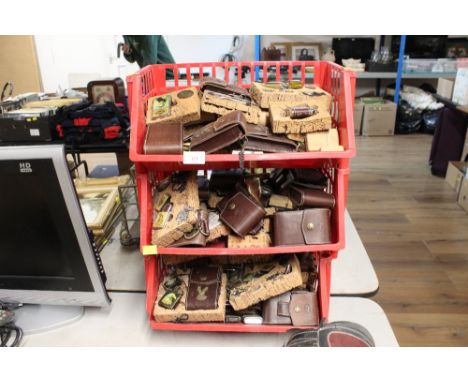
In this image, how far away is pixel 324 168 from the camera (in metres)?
1.13

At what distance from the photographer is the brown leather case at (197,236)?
940 millimetres

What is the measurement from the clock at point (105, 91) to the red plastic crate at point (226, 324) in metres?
1.96

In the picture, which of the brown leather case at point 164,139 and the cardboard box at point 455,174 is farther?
the cardboard box at point 455,174

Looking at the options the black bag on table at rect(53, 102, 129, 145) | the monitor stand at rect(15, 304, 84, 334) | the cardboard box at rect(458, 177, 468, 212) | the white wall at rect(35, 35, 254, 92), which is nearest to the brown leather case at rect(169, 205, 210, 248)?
the monitor stand at rect(15, 304, 84, 334)

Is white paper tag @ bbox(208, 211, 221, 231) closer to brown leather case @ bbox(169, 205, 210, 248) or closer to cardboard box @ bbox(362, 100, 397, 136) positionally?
brown leather case @ bbox(169, 205, 210, 248)

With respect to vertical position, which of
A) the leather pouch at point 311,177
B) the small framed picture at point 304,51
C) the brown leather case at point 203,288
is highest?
the small framed picture at point 304,51

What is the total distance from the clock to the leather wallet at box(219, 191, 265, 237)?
6.42 feet

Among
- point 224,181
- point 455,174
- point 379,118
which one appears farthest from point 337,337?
point 379,118

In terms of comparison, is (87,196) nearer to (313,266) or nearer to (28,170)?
(28,170)

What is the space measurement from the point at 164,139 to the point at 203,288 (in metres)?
0.40

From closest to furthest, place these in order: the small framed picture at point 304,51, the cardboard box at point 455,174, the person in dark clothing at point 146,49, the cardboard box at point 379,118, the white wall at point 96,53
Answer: the person in dark clothing at point 146,49, the cardboard box at point 455,174, the cardboard box at point 379,118, the small framed picture at point 304,51, the white wall at point 96,53

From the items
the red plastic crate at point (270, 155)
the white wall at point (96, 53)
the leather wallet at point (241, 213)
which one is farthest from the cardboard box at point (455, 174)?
the white wall at point (96, 53)

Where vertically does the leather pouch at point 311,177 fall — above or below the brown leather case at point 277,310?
above

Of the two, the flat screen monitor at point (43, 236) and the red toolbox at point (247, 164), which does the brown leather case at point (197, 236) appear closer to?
the red toolbox at point (247, 164)
